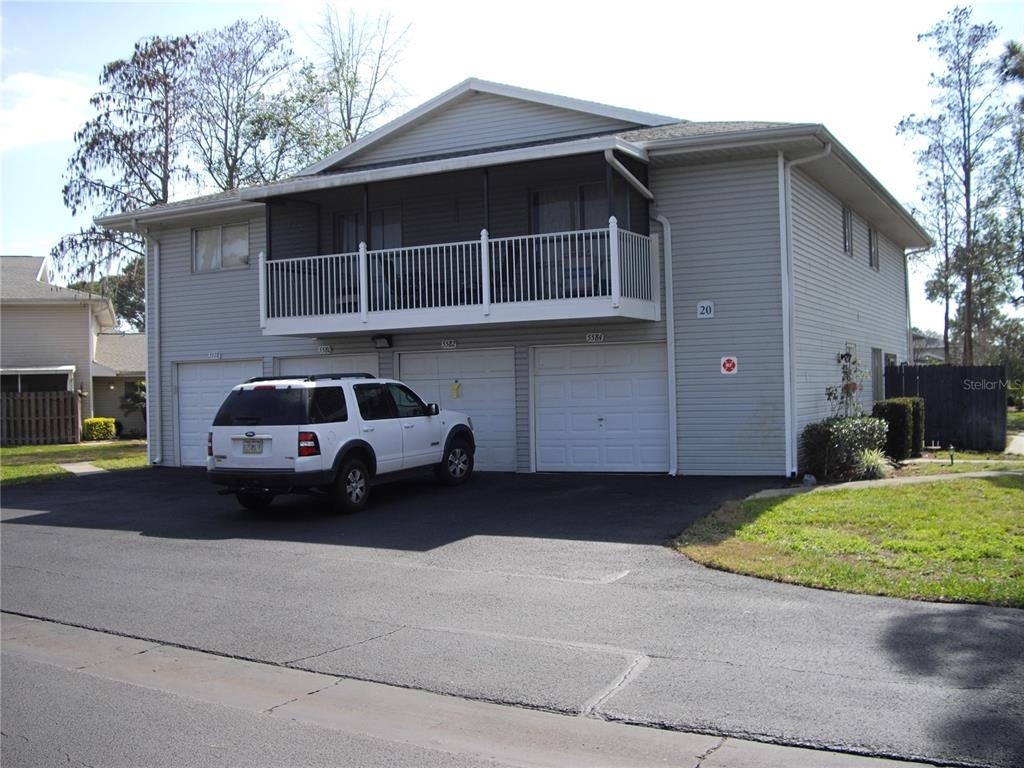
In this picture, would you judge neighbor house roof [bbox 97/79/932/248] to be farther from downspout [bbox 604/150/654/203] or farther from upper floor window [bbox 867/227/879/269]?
upper floor window [bbox 867/227/879/269]

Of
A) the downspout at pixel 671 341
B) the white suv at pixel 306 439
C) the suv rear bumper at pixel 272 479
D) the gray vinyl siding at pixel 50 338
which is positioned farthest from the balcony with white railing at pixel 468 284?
the gray vinyl siding at pixel 50 338

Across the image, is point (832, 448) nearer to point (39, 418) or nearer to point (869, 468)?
point (869, 468)

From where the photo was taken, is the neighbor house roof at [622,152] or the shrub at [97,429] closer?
the neighbor house roof at [622,152]

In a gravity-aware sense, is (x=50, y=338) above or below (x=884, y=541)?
above

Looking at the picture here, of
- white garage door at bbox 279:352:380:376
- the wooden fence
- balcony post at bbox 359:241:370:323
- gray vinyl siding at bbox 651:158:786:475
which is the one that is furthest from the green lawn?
gray vinyl siding at bbox 651:158:786:475

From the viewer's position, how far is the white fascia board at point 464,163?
44.9 ft

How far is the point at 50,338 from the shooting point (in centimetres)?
3188

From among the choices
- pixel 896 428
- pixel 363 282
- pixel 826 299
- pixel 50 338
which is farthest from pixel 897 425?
pixel 50 338

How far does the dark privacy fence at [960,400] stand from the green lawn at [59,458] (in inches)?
706

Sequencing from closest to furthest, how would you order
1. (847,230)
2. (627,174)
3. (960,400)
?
(627,174)
(847,230)
(960,400)

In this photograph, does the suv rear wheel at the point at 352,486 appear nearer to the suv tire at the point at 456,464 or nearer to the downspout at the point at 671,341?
the suv tire at the point at 456,464

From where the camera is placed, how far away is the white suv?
38.4 ft

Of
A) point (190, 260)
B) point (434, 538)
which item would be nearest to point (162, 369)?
point (190, 260)

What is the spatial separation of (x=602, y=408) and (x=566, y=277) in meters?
2.61
